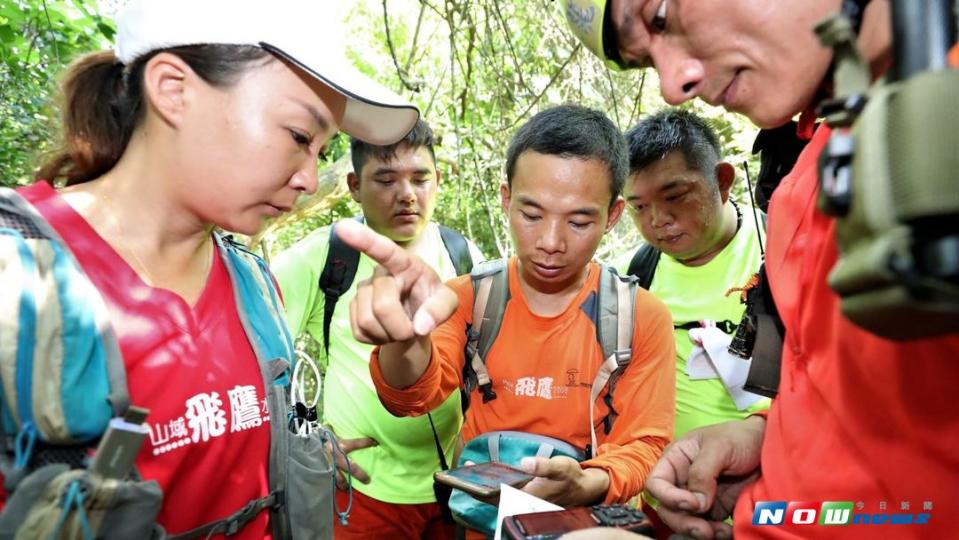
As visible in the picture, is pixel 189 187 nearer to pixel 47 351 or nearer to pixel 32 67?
pixel 47 351

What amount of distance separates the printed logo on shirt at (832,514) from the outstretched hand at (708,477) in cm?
31

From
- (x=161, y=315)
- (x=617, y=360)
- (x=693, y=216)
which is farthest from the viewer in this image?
(x=693, y=216)

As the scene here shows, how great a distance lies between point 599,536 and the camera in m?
1.34

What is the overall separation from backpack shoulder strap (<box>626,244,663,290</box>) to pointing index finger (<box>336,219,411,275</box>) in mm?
2077

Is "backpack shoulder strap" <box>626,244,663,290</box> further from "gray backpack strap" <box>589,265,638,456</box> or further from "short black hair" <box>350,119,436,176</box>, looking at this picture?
"short black hair" <box>350,119,436,176</box>

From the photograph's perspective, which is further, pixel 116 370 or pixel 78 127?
pixel 78 127

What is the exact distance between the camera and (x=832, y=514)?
3.90ft

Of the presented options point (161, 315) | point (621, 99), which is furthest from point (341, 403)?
point (621, 99)

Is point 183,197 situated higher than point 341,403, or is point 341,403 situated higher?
point 183,197

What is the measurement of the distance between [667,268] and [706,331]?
1.97ft

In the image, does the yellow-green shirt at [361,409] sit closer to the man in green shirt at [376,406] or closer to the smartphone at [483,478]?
the man in green shirt at [376,406]

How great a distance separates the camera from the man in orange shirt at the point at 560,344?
212cm

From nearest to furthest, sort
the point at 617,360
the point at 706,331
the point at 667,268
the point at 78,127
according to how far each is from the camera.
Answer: the point at 78,127 < the point at 617,360 < the point at 706,331 < the point at 667,268

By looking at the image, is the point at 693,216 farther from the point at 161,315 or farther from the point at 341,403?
the point at 161,315
